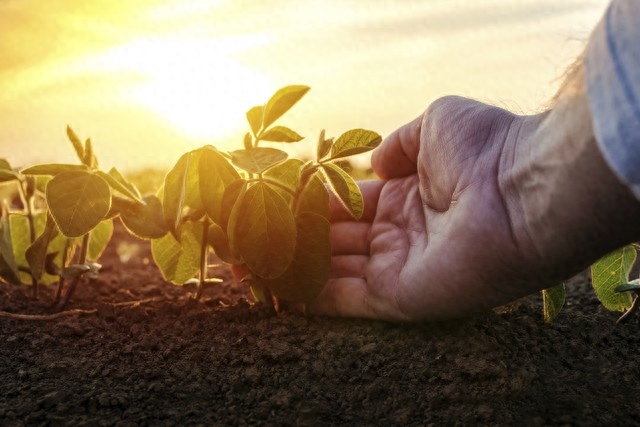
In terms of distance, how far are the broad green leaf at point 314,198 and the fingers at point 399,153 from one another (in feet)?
1.53

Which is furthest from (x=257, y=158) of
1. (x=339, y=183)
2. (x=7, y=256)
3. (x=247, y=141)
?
(x=7, y=256)

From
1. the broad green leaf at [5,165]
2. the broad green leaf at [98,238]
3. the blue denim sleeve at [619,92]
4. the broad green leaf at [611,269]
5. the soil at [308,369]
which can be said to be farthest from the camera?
the broad green leaf at [98,238]

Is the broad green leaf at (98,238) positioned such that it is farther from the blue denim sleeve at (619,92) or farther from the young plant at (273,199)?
the blue denim sleeve at (619,92)

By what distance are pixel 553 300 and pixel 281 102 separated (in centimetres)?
105

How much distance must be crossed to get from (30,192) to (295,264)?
1036 mm

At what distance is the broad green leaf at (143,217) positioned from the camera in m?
2.07

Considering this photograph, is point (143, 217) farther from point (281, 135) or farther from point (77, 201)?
point (281, 135)

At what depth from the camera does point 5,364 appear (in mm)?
1926

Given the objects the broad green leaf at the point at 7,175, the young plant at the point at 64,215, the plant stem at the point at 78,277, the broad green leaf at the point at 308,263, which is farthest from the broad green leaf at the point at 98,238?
the broad green leaf at the point at 308,263

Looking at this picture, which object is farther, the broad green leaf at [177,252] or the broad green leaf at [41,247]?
the broad green leaf at [177,252]

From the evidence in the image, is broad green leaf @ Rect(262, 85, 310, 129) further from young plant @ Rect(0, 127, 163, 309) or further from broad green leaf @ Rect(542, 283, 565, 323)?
broad green leaf @ Rect(542, 283, 565, 323)

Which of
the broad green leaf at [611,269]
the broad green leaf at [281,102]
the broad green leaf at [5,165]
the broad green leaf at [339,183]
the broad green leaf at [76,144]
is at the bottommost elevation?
the broad green leaf at [611,269]

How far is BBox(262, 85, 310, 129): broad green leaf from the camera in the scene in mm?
1882

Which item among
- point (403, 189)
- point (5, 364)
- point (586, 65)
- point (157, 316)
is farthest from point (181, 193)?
point (586, 65)
